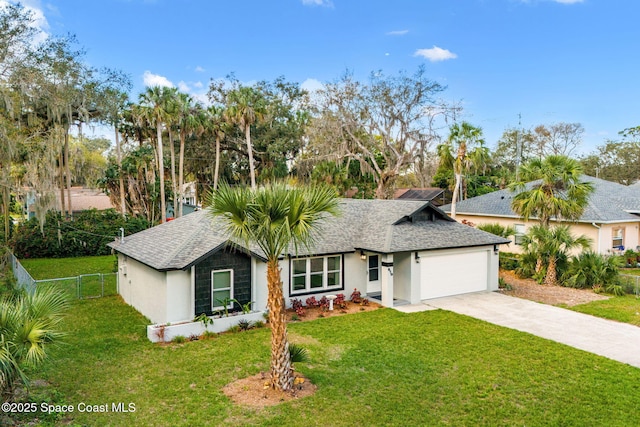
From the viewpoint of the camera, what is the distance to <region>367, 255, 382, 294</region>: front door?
50.8ft

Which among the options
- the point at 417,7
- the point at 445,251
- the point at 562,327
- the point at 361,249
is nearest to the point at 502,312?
the point at 562,327

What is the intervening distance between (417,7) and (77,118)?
2157 cm

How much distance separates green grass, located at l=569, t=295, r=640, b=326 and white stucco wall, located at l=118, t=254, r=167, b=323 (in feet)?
42.5

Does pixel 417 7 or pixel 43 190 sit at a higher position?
pixel 417 7

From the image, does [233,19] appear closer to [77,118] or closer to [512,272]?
[77,118]

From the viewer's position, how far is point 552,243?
17328 mm

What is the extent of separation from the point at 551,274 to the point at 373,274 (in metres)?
7.90

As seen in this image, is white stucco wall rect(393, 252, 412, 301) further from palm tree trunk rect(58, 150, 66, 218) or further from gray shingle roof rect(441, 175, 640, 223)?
palm tree trunk rect(58, 150, 66, 218)

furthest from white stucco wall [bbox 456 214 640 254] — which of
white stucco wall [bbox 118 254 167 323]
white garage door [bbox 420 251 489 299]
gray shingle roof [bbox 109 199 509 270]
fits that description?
white stucco wall [bbox 118 254 167 323]

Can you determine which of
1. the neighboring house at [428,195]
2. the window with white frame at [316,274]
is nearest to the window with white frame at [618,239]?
the window with white frame at [316,274]

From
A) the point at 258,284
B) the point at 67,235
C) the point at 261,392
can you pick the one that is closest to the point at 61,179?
the point at 67,235

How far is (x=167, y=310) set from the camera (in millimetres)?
11516

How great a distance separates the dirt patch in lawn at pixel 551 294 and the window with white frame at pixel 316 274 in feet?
22.1

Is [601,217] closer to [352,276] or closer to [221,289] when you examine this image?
[352,276]
